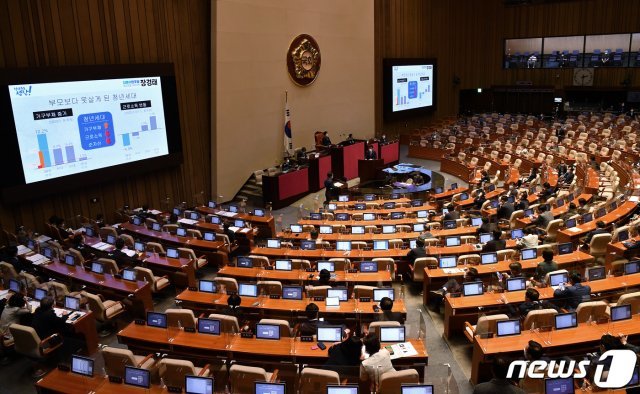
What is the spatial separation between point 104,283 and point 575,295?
8.61 metres

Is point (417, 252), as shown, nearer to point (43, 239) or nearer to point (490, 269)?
point (490, 269)

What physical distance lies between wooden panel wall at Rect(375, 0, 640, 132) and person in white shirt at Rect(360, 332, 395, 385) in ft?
72.9

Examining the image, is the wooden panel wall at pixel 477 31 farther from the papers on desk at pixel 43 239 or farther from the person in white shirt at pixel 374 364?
the person in white shirt at pixel 374 364

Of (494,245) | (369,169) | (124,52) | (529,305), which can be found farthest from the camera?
(369,169)

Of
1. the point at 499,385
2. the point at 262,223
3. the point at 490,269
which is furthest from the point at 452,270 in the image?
the point at 262,223

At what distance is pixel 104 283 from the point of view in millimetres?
10203

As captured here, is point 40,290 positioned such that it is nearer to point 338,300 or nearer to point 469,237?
point 338,300

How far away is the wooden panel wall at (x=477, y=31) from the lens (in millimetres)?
28344

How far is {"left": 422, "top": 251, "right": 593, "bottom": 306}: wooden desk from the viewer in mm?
9773

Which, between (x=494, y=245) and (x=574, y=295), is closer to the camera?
(x=574, y=295)

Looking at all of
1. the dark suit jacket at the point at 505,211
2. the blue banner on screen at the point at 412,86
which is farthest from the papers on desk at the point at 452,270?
the blue banner on screen at the point at 412,86

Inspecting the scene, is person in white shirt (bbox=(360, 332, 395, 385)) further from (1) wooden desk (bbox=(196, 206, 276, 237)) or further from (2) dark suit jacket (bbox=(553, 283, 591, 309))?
(1) wooden desk (bbox=(196, 206, 276, 237))

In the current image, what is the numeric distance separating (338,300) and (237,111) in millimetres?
12071

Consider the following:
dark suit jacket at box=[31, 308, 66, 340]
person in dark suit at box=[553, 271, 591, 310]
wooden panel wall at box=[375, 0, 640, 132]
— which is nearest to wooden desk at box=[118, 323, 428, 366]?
dark suit jacket at box=[31, 308, 66, 340]
